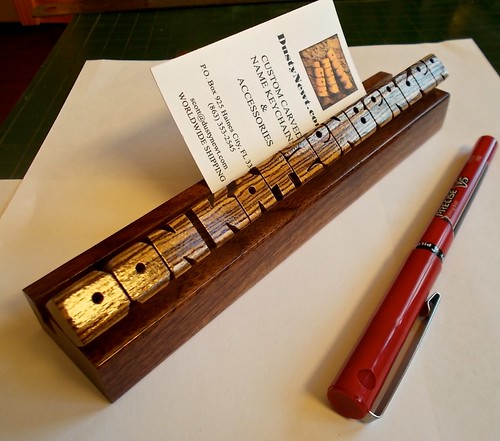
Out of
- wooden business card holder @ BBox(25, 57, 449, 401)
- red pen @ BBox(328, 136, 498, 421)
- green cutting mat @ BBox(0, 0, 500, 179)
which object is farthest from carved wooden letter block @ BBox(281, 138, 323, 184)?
green cutting mat @ BBox(0, 0, 500, 179)

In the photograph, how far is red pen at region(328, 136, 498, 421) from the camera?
0.37m

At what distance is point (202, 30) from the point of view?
0.95m

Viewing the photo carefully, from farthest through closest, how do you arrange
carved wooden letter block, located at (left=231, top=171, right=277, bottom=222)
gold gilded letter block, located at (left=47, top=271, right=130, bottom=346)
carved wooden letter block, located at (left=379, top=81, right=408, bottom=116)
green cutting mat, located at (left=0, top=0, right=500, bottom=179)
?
green cutting mat, located at (left=0, top=0, right=500, bottom=179)
carved wooden letter block, located at (left=379, top=81, right=408, bottom=116)
carved wooden letter block, located at (left=231, top=171, right=277, bottom=222)
gold gilded letter block, located at (left=47, top=271, right=130, bottom=346)

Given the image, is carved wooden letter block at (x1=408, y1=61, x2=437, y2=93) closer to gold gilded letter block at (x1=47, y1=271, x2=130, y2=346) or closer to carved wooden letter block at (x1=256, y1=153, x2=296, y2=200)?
carved wooden letter block at (x1=256, y1=153, x2=296, y2=200)

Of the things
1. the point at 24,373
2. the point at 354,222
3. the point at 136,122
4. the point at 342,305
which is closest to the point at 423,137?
the point at 354,222

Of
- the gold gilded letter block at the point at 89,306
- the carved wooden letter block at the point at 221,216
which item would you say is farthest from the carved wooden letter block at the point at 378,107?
the gold gilded letter block at the point at 89,306

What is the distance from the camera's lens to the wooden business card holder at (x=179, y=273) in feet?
1.18

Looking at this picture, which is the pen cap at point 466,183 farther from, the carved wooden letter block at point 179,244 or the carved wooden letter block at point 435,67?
the carved wooden letter block at point 179,244

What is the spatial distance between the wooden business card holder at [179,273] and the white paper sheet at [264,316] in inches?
0.9

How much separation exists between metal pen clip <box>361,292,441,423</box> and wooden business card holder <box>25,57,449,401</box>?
138 millimetres

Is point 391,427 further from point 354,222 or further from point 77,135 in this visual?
point 77,135

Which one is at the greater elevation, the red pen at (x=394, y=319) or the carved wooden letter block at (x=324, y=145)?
the carved wooden letter block at (x=324, y=145)

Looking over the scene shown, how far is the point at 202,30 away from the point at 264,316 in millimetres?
685

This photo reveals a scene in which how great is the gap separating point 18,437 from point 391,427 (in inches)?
11.3
